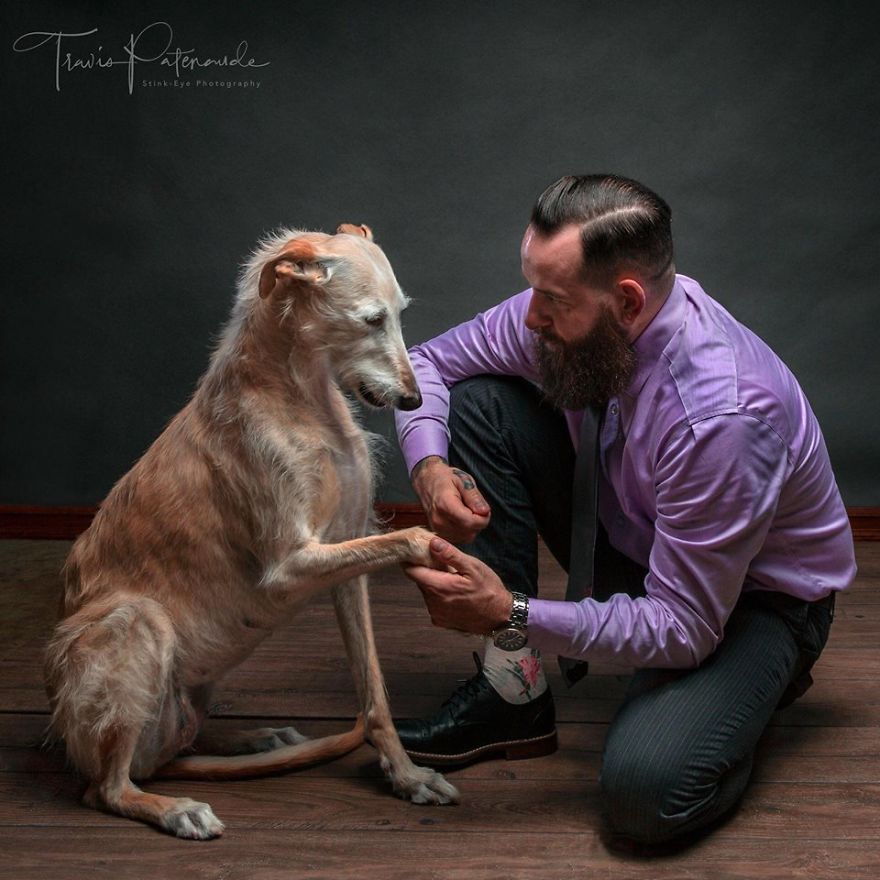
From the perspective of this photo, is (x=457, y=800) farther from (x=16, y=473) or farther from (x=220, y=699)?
(x=16, y=473)

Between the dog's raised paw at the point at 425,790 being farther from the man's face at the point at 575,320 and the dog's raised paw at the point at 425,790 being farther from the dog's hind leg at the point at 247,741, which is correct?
the man's face at the point at 575,320

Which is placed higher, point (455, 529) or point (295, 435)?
point (295, 435)

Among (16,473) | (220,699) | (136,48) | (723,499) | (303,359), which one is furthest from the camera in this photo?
(16,473)

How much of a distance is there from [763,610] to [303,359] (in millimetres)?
1031

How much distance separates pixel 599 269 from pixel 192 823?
4.18 ft

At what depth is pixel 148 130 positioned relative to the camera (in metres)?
3.86

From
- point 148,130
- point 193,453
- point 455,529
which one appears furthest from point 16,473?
point 455,529

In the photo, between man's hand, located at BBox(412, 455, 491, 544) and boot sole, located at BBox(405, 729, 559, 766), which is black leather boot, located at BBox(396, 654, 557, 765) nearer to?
boot sole, located at BBox(405, 729, 559, 766)

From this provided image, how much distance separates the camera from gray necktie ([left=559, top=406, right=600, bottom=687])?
7.94 feet

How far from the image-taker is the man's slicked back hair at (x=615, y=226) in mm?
2160

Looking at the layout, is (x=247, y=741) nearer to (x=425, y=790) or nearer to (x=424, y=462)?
(x=425, y=790)

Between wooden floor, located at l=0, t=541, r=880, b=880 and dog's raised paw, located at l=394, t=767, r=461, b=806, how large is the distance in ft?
0.08

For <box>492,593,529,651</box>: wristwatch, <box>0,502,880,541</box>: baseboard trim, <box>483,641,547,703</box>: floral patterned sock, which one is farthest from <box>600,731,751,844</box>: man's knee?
<box>0,502,880,541</box>: baseboard trim

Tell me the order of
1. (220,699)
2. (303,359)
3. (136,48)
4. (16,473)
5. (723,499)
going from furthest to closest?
(16,473) → (136,48) → (220,699) → (303,359) → (723,499)
